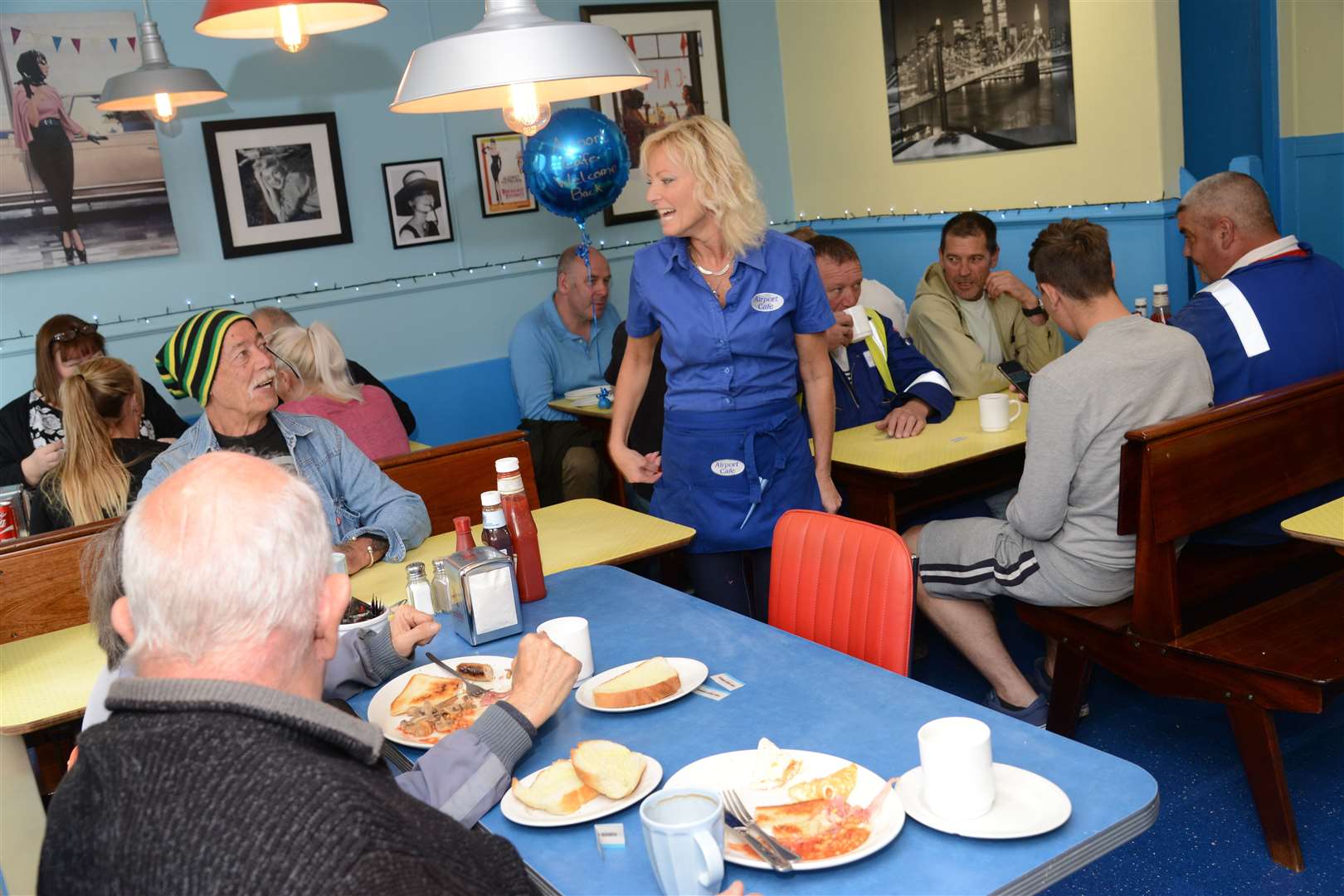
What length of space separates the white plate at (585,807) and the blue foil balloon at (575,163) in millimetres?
3418

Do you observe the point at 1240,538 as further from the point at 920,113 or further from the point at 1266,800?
the point at 920,113

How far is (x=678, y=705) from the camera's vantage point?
1.86 metres

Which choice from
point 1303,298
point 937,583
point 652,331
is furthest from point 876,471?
point 1303,298

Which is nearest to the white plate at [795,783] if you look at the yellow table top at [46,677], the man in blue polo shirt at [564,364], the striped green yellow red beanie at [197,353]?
the yellow table top at [46,677]

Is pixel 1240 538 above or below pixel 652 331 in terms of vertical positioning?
below

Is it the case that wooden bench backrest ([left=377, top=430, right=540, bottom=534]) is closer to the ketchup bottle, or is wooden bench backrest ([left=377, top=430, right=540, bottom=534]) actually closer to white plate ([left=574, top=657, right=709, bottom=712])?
the ketchup bottle

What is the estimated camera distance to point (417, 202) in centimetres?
570

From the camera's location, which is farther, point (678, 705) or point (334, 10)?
point (334, 10)

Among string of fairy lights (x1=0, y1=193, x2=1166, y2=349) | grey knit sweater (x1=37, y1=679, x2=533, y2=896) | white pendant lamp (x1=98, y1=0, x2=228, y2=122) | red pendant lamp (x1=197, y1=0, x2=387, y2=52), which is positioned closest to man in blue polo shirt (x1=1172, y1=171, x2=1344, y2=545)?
string of fairy lights (x1=0, y1=193, x2=1166, y2=349)

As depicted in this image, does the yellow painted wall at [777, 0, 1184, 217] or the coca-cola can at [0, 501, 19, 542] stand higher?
the yellow painted wall at [777, 0, 1184, 217]

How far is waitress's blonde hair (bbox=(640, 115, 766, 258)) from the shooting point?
9.78 ft

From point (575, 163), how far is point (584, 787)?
136 inches

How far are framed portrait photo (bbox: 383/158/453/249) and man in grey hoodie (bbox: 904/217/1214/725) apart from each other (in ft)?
11.0

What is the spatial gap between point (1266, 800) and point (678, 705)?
1543mm
